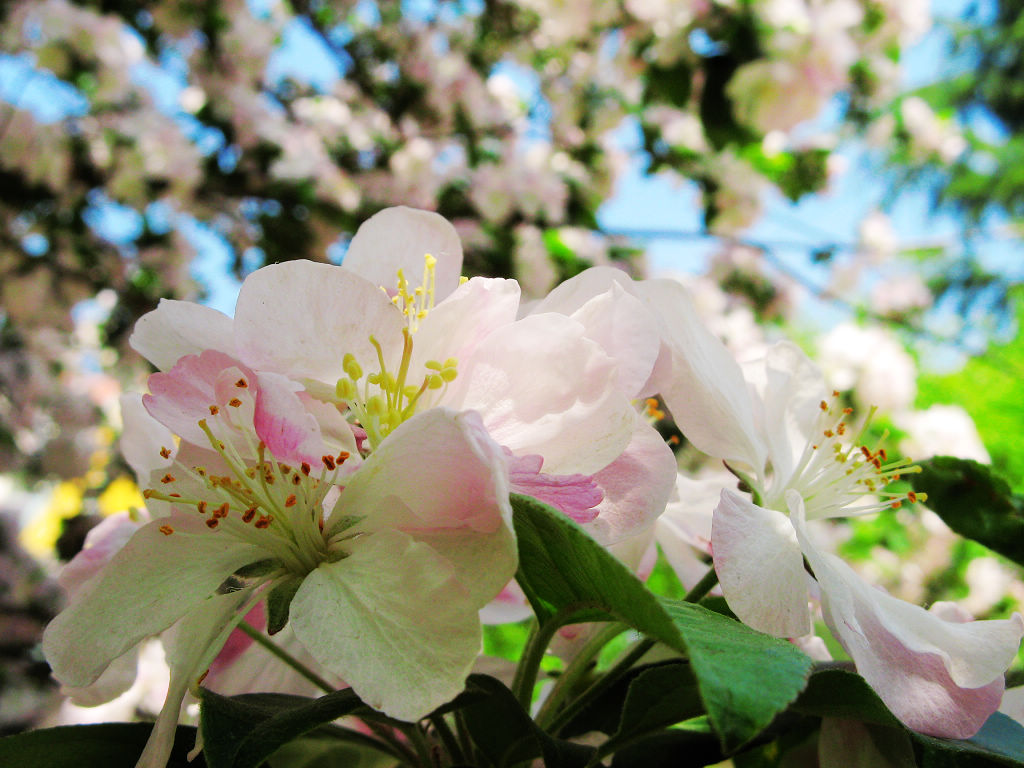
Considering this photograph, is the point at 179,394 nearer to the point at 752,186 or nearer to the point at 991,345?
the point at 991,345

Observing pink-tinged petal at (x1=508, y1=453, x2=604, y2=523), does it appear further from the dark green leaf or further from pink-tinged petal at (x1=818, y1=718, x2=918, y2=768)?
pink-tinged petal at (x1=818, y1=718, x2=918, y2=768)

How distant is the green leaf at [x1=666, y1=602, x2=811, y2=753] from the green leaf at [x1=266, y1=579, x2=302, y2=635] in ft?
0.53

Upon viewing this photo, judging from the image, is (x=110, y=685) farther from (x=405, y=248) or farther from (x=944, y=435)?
(x=944, y=435)

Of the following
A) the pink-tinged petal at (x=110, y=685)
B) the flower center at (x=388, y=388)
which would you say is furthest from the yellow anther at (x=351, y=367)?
the pink-tinged petal at (x=110, y=685)

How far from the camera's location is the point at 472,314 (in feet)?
1.26

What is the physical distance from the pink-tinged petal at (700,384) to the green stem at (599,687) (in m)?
0.11

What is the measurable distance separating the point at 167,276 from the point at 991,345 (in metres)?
2.44

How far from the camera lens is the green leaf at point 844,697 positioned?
33 centimetres

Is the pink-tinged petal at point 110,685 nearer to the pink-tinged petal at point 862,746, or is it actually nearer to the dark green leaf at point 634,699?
the dark green leaf at point 634,699

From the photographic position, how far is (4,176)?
2318 mm

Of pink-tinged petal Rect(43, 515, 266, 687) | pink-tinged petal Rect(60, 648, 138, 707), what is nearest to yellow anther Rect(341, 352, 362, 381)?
pink-tinged petal Rect(43, 515, 266, 687)

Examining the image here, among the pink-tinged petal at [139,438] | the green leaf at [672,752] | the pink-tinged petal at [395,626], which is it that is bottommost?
the green leaf at [672,752]

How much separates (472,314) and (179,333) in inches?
5.5

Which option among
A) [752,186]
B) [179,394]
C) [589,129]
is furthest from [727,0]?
[179,394]
